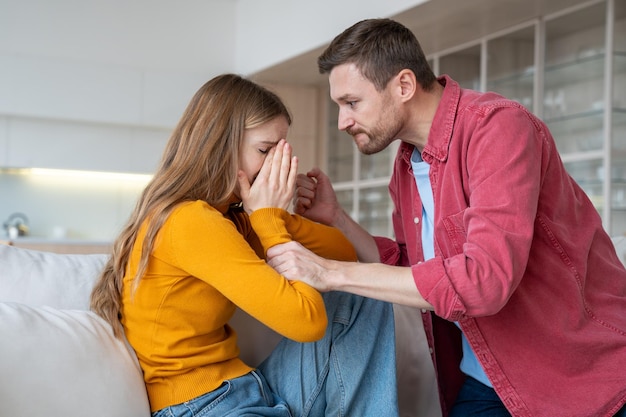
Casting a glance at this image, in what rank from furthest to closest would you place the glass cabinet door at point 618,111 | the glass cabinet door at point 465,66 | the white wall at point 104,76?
the white wall at point 104,76, the glass cabinet door at point 465,66, the glass cabinet door at point 618,111

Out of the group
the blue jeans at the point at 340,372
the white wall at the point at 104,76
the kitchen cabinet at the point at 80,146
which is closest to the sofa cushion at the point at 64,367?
the blue jeans at the point at 340,372

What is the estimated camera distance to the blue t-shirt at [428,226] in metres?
1.95

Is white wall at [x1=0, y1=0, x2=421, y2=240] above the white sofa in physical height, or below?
above

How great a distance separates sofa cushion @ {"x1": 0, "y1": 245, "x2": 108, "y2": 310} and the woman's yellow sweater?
0.17 m

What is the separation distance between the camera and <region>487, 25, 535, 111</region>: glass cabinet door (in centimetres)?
450

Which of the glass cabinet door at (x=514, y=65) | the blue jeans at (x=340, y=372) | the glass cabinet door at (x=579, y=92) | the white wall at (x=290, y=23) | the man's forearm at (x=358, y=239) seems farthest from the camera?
the white wall at (x=290, y=23)

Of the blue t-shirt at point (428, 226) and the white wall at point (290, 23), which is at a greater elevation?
the white wall at point (290, 23)

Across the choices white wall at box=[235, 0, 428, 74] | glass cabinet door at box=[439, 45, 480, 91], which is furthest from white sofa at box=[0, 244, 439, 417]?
glass cabinet door at box=[439, 45, 480, 91]

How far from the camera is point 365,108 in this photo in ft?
6.18

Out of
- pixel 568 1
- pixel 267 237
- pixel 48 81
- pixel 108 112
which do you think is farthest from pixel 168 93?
pixel 267 237

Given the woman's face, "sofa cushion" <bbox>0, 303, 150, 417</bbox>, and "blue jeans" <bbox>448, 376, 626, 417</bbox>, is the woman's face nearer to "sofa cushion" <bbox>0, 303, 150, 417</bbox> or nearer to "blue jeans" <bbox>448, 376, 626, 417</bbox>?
"sofa cushion" <bbox>0, 303, 150, 417</bbox>

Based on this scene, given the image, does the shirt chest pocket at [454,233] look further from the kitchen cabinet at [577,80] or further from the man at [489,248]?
the kitchen cabinet at [577,80]

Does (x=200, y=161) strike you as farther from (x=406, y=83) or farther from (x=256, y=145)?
(x=406, y=83)

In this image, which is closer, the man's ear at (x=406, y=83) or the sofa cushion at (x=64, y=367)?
the sofa cushion at (x=64, y=367)
